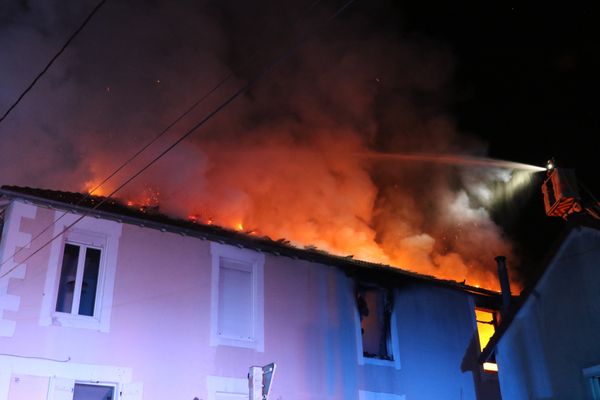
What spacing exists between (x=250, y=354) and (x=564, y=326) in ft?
19.7

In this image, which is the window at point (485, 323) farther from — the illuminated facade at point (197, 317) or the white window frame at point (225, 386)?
the white window frame at point (225, 386)

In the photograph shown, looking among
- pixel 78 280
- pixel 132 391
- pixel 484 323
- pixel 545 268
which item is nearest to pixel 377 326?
pixel 484 323

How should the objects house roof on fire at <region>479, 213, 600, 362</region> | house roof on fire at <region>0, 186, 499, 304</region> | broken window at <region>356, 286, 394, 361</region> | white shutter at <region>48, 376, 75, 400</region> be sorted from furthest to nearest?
broken window at <region>356, 286, 394, 361</region> → house roof on fire at <region>479, 213, 600, 362</region> → house roof on fire at <region>0, 186, 499, 304</region> → white shutter at <region>48, 376, 75, 400</region>

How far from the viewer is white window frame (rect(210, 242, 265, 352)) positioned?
1323 cm

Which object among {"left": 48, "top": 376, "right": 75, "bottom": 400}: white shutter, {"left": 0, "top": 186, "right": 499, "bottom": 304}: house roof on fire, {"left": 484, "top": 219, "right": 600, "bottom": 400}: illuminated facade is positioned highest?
{"left": 0, "top": 186, "right": 499, "bottom": 304}: house roof on fire

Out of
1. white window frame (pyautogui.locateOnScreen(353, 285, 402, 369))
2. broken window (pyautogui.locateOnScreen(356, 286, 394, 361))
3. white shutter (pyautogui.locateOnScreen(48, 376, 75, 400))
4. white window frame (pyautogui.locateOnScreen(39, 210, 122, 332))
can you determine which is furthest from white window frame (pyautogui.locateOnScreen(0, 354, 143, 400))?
broken window (pyautogui.locateOnScreen(356, 286, 394, 361))

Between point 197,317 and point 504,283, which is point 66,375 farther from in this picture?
point 504,283

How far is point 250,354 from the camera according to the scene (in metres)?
13.5

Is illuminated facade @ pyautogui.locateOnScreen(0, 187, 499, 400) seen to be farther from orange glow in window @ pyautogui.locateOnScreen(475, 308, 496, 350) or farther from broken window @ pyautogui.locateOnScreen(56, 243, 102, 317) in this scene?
orange glow in window @ pyautogui.locateOnScreen(475, 308, 496, 350)

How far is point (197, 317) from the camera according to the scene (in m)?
13.1

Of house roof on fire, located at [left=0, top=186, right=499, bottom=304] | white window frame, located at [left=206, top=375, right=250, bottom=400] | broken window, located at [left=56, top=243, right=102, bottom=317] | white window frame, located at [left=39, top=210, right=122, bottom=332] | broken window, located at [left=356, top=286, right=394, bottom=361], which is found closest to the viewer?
white window frame, located at [left=39, top=210, right=122, bottom=332]

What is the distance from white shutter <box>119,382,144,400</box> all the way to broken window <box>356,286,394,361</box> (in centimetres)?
578

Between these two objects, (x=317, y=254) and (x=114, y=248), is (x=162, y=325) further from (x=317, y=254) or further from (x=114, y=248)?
(x=317, y=254)

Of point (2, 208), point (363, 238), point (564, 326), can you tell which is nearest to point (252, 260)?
point (2, 208)
